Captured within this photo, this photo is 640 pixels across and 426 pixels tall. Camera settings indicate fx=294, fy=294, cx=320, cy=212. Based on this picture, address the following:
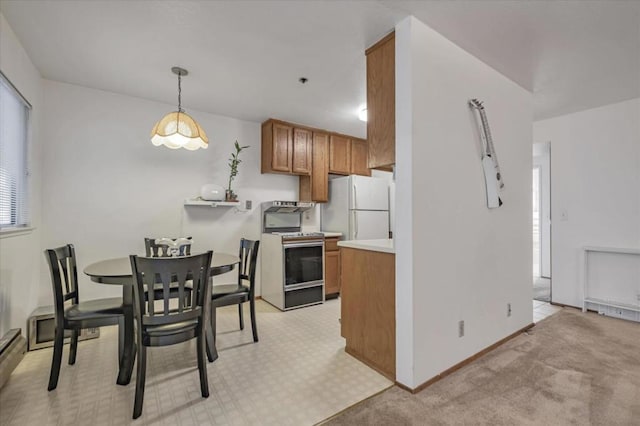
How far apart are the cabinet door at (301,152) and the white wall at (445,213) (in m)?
2.36

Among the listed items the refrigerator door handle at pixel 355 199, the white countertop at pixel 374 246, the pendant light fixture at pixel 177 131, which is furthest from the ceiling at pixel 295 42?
the white countertop at pixel 374 246

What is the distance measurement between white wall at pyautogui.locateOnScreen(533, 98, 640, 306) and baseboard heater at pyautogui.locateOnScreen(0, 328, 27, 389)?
5.59 m

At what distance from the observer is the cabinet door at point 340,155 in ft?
15.1

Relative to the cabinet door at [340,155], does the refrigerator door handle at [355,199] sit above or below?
below

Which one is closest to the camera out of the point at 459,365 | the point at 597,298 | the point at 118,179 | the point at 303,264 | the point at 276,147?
the point at 459,365

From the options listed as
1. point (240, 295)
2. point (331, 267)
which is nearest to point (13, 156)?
point (240, 295)

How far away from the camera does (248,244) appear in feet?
9.89

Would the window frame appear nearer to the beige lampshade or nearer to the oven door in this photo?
the beige lampshade

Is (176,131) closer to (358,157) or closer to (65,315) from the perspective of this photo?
(65,315)


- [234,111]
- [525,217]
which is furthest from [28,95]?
[525,217]

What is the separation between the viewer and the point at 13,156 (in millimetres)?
2381

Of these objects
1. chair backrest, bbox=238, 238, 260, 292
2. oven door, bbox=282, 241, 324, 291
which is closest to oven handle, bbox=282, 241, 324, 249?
oven door, bbox=282, 241, 324, 291

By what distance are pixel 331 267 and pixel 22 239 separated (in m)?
3.22

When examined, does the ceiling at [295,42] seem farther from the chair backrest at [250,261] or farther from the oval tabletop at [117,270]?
the oval tabletop at [117,270]
